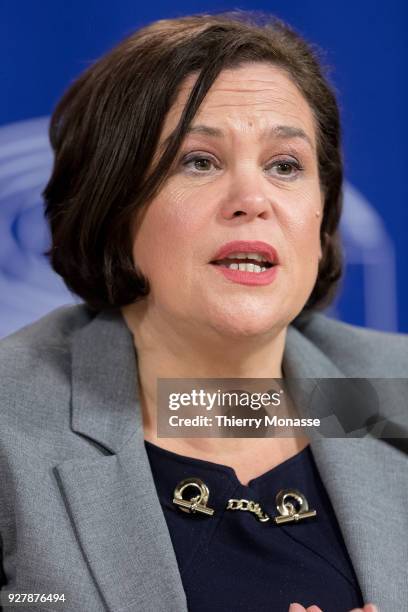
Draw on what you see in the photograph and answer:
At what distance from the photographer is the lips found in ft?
4.00

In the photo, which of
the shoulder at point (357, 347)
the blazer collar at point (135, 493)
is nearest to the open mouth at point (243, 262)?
the blazer collar at point (135, 493)

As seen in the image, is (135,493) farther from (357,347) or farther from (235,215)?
(357,347)

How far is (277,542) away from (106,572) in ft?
0.85

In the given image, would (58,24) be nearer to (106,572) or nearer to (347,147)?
(347,147)

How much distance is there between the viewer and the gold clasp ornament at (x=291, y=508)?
1251mm

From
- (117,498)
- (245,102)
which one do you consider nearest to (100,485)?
(117,498)

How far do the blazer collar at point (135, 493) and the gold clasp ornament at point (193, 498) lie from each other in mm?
53

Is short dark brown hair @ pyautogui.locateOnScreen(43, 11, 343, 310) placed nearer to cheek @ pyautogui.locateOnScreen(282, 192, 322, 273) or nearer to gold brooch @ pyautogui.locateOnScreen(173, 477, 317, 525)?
cheek @ pyautogui.locateOnScreen(282, 192, 322, 273)

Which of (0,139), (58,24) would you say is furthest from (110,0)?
(0,139)

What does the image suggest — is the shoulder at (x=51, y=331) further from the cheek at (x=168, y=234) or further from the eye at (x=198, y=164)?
the eye at (x=198, y=164)

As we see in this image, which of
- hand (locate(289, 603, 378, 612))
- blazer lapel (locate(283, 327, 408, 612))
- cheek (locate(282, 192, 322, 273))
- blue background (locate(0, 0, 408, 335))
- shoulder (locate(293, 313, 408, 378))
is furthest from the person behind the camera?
blue background (locate(0, 0, 408, 335))

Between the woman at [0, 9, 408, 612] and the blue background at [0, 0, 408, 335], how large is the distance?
24 cm

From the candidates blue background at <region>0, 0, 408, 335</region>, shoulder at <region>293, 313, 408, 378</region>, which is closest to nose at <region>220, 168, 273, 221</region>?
shoulder at <region>293, 313, 408, 378</region>

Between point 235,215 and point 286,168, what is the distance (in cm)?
18
